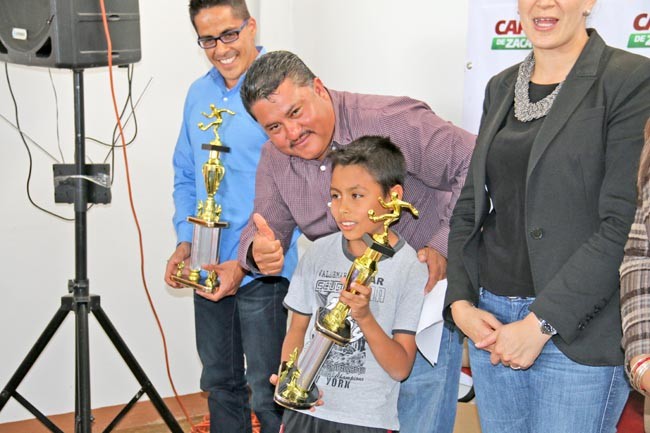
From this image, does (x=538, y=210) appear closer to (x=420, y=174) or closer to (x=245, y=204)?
(x=420, y=174)

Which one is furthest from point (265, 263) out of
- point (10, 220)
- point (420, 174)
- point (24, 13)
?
point (10, 220)

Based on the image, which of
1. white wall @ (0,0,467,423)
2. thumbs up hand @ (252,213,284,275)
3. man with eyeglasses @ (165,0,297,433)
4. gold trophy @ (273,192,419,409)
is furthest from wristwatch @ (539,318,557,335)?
white wall @ (0,0,467,423)

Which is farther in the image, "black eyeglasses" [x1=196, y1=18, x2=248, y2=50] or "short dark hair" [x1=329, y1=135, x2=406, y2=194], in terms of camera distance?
"black eyeglasses" [x1=196, y1=18, x2=248, y2=50]

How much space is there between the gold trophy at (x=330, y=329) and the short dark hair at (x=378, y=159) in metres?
0.11

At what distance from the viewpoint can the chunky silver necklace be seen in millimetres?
1571

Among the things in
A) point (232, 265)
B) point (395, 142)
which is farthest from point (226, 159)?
point (395, 142)

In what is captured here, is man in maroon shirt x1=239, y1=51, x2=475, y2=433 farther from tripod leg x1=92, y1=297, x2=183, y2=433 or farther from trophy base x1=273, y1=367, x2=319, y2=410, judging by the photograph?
tripod leg x1=92, y1=297, x2=183, y2=433

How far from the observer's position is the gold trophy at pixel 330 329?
5.62ft

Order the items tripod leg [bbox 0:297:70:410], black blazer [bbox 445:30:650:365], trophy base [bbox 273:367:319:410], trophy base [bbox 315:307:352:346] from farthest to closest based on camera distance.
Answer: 1. tripod leg [bbox 0:297:70:410]
2. trophy base [bbox 273:367:319:410]
3. trophy base [bbox 315:307:352:346]
4. black blazer [bbox 445:30:650:365]

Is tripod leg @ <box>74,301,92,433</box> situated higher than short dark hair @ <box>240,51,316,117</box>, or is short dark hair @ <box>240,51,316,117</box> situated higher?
short dark hair @ <box>240,51,316,117</box>

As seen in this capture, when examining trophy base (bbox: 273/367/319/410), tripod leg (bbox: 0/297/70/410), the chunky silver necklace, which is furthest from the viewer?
tripod leg (bbox: 0/297/70/410)

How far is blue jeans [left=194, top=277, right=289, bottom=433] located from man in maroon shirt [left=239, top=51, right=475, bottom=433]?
0.46 m

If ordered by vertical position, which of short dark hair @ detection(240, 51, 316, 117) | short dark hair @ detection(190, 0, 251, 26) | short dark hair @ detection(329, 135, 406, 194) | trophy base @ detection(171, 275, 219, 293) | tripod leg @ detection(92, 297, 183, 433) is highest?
short dark hair @ detection(190, 0, 251, 26)

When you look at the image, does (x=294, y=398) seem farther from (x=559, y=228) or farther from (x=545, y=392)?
(x=559, y=228)
